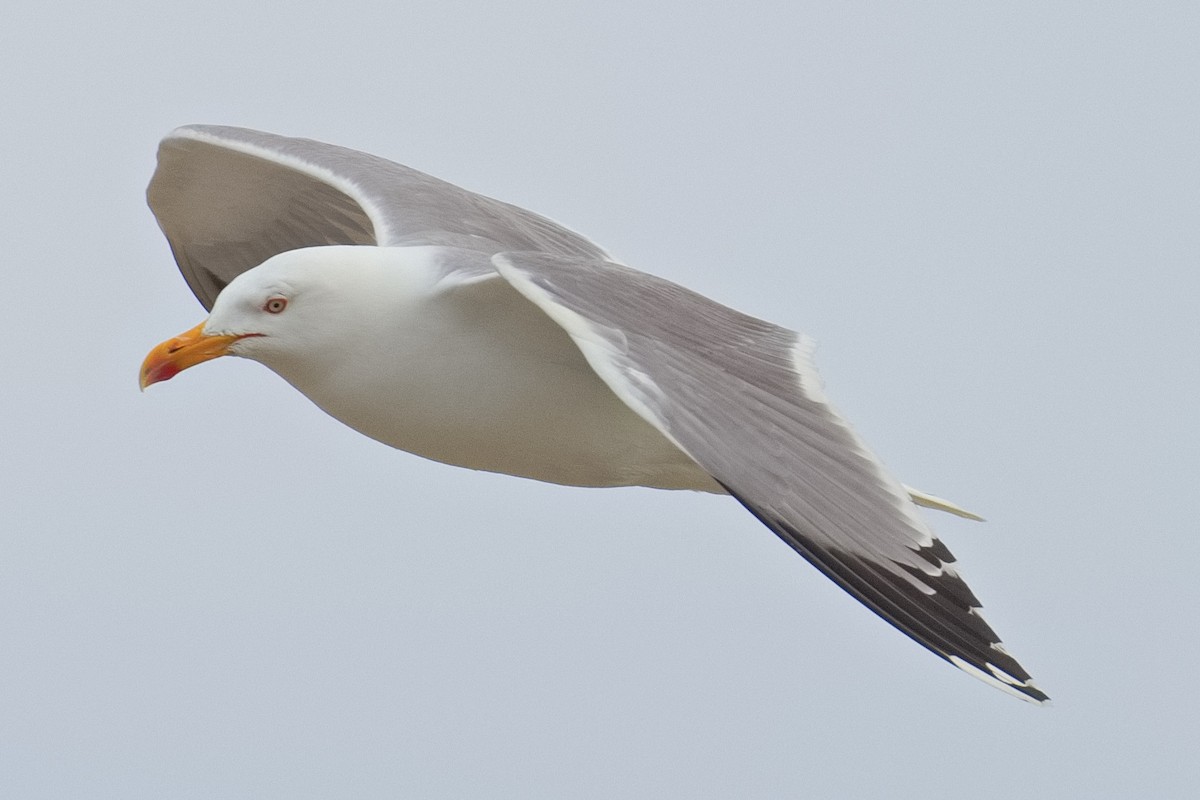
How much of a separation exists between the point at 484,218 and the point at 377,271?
131 cm

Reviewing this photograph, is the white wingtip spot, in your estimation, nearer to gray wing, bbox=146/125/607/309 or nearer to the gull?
the gull

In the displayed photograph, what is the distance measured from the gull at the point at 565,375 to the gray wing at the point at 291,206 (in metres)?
0.02

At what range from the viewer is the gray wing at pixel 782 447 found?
398 centimetres

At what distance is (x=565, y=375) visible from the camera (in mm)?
5121

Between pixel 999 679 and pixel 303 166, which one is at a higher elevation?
pixel 303 166

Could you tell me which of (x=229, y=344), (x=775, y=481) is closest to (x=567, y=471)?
(x=229, y=344)

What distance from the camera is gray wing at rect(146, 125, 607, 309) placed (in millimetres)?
6051

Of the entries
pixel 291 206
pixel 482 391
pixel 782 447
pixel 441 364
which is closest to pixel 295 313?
pixel 441 364

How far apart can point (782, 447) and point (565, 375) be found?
1.00 m

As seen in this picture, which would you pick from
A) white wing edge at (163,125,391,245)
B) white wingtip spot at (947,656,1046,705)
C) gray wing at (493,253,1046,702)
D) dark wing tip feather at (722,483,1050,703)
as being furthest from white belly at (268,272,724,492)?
white wingtip spot at (947,656,1046,705)

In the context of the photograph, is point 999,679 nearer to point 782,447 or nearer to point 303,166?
point 782,447

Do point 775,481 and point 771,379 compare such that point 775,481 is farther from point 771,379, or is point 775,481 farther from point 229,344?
point 229,344

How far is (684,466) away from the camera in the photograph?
212 inches

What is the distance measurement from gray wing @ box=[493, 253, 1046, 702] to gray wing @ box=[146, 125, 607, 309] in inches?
47.1
